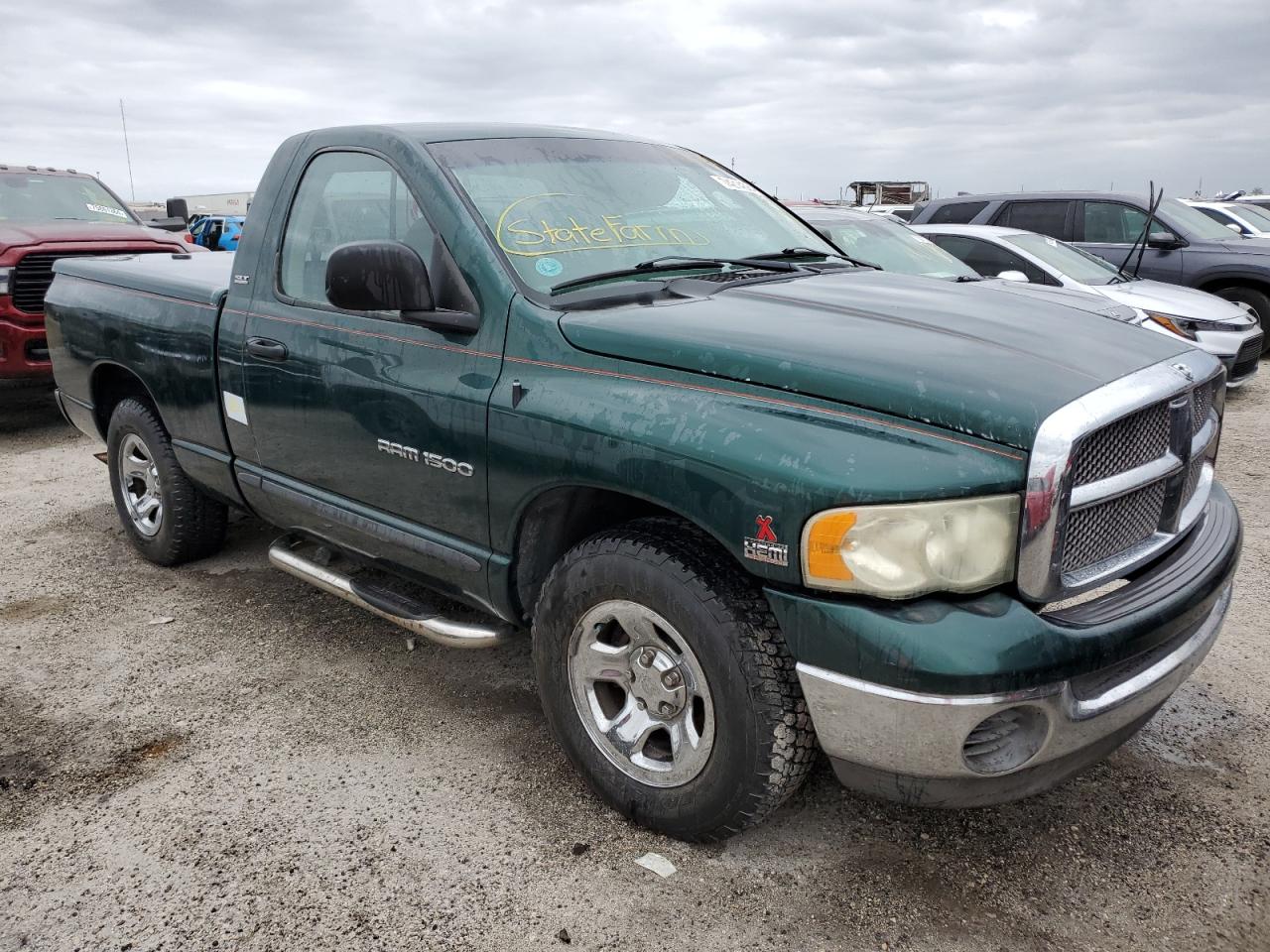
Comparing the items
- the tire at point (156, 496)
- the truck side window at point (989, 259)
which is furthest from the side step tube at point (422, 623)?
the truck side window at point (989, 259)

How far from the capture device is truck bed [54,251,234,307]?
12.9 feet

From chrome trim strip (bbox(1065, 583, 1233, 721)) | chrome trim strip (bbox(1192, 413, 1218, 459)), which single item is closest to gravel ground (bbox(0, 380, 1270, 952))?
chrome trim strip (bbox(1065, 583, 1233, 721))

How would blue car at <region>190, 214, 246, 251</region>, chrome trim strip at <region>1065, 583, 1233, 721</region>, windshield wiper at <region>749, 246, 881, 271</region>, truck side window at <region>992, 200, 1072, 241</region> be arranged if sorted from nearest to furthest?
chrome trim strip at <region>1065, 583, 1233, 721</region>
windshield wiper at <region>749, 246, 881, 271</region>
truck side window at <region>992, 200, 1072, 241</region>
blue car at <region>190, 214, 246, 251</region>

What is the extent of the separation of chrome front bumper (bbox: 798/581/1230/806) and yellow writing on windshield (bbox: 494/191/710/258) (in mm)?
1441

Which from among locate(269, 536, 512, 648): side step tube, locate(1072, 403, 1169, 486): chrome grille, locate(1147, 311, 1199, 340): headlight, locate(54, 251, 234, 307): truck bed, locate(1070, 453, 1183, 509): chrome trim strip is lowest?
locate(269, 536, 512, 648): side step tube

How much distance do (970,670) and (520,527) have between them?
1272mm

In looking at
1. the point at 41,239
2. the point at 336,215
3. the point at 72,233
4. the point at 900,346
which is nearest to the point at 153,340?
the point at 336,215

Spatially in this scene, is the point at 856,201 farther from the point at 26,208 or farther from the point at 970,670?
the point at 970,670

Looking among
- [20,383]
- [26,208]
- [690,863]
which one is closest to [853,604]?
[690,863]

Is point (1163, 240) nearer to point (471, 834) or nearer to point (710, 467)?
point (710, 467)

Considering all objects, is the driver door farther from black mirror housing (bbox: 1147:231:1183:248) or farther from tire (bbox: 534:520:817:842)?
black mirror housing (bbox: 1147:231:1183:248)

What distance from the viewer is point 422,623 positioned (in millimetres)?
3111

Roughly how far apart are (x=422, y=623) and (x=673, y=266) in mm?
1317

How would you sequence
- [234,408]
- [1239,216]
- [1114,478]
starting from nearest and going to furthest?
[1114,478]
[234,408]
[1239,216]
